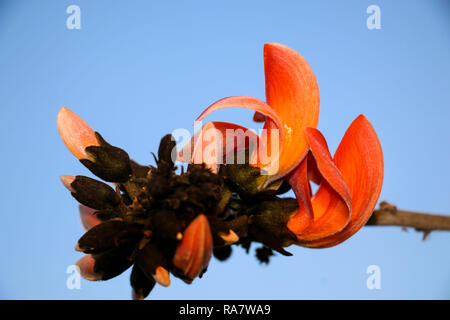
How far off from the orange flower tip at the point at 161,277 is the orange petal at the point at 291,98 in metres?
0.31

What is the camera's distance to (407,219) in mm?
1531

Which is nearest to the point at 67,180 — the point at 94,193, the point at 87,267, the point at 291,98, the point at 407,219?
the point at 94,193

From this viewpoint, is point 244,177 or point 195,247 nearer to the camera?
point 195,247

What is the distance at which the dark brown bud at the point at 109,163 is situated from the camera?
0.99 meters

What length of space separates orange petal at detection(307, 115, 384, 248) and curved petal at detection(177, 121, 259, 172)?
8.1 inches

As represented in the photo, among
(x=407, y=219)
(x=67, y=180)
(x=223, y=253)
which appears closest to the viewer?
(x=67, y=180)

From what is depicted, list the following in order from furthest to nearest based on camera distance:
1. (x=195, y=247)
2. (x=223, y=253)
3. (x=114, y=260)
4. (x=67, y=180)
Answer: (x=223, y=253), (x=67, y=180), (x=114, y=260), (x=195, y=247)

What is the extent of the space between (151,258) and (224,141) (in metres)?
0.31

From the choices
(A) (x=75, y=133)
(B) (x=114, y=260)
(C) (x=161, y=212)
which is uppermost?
(A) (x=75, y=133)

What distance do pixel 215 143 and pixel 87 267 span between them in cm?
38

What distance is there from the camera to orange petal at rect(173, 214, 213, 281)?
0.79 metres

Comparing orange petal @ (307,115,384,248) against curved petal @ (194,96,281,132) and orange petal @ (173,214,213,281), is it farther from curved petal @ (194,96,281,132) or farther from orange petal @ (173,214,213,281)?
orange petal @ (173,214,213,281)

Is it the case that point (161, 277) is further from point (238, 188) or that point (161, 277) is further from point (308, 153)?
point (308, 153)

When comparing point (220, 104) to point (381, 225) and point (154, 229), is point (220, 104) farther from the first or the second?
point (381, 225)
